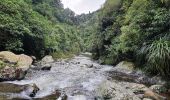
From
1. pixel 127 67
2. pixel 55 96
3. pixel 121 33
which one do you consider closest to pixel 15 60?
pixel 55 96

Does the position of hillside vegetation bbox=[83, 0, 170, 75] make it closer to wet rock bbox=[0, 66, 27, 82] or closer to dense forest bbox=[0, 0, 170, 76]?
dense forest bbox=[0, 0, 170, 76]

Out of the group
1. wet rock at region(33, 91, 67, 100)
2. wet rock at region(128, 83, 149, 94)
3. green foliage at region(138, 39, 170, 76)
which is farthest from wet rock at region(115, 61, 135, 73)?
wet rock at region(33, 91, 67, 100)

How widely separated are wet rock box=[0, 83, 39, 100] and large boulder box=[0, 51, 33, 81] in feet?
4.98

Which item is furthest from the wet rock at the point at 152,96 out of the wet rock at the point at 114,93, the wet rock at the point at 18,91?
the wet rock at the point at 18,91

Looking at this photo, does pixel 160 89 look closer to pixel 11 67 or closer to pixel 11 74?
pixel 11 74

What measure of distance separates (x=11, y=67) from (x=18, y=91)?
342 cm

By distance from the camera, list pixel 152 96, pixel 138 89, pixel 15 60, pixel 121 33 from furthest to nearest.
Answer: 1. pixel 121 33
2. pixel 15 60
3. pixel 138 89
4. pixel 152 96

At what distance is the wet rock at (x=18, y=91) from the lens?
1145 centimetres

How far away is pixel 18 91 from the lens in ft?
40.7

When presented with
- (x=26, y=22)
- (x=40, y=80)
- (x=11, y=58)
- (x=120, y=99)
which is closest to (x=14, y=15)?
(x=26, y=22)

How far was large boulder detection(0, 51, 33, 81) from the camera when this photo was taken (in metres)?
15.0

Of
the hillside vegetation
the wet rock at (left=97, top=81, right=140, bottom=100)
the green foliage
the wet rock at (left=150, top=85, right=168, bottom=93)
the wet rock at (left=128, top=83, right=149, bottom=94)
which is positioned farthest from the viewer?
the hillside vegetation

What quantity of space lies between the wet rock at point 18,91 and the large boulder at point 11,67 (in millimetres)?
1517

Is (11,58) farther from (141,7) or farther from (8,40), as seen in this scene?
(141,7)
